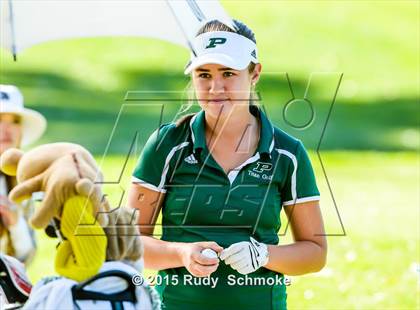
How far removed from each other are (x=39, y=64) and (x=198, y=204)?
11.1m

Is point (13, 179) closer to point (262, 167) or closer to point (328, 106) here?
point (262, 167)

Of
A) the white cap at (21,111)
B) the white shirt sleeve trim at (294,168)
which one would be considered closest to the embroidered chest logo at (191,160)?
the white shirt sleeve trim at (294,168)

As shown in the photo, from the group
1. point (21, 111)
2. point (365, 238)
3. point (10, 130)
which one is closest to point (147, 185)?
point (10, 130)

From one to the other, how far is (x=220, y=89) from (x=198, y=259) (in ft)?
1.68

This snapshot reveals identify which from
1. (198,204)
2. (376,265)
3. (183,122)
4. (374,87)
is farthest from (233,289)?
(374,87)

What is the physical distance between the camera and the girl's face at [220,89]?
377 cm

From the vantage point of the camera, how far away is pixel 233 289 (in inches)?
152

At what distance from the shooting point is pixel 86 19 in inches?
167

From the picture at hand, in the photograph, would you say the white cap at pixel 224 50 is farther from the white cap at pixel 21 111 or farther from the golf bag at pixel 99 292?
the white cap at pixel 21 111

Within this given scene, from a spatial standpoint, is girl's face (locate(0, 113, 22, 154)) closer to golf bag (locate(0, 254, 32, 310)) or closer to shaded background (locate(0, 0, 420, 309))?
golf bag (locate(0, 254, 32, 310))

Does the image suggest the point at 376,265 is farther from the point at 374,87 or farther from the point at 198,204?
the point at 374,87

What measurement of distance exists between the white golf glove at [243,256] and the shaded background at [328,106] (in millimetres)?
2259

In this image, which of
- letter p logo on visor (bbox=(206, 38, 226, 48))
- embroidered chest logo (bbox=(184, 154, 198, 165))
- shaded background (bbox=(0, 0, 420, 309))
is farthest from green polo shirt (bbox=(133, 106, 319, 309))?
shaded background (bbox=(0, 0, 420, 309))

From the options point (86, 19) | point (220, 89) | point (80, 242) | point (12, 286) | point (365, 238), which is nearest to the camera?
point (80, 242)
